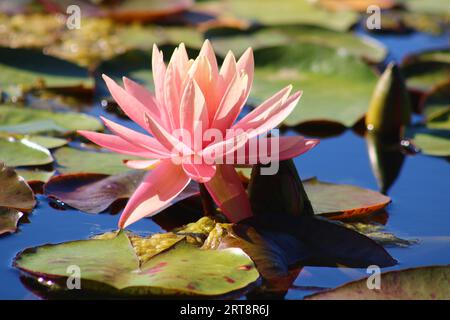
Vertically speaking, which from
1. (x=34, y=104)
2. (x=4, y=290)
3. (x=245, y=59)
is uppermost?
(x=245, y=59)

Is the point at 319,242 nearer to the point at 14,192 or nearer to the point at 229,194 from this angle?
the point at 229,194

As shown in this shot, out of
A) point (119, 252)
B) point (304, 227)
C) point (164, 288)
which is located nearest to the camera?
point (164, 288)

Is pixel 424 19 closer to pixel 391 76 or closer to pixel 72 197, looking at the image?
pixel 391 76

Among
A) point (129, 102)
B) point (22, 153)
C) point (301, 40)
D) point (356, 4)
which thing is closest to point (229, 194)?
point (129, 102)

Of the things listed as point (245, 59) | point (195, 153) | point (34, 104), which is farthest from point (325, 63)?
point (195, 153)

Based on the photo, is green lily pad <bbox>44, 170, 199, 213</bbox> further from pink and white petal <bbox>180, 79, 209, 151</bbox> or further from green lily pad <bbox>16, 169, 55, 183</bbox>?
pink and white petal <bbox>180, 79, 209, 151</bbox>

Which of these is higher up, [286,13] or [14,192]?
[286,13]
